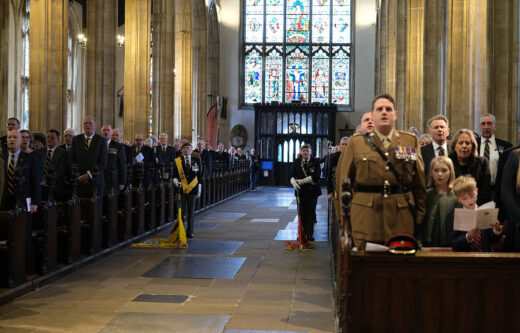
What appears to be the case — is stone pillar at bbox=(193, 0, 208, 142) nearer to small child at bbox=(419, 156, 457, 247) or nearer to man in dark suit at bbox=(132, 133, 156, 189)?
man in dark suit at bbox=(132, 133, 156, 189)

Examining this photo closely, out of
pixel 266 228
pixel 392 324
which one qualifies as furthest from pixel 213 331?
pixel 266 228

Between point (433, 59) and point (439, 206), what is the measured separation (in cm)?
1261

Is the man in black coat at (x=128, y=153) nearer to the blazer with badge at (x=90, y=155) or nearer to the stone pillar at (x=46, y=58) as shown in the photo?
the blazer with badge at (x=90, y=155)

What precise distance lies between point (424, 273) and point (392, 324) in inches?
14.2

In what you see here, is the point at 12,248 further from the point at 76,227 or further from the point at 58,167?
the point at 58,167

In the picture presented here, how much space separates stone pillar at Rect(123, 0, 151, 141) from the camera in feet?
57.9

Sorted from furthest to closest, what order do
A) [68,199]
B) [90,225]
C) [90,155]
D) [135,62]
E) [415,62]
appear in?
[415,62]
[135,62]
[90,155]
[68,199]
[90,225]

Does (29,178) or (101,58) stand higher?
(101,58)

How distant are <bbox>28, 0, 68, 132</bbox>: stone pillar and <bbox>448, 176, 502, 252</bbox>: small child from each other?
31.9 ft

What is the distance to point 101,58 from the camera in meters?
17.9

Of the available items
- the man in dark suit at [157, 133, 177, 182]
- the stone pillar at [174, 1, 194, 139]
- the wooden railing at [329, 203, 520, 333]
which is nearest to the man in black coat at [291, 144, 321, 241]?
the man in dark suit at [157, 133, 177, 182]

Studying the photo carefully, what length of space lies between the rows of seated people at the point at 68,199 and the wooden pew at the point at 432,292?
139 inches

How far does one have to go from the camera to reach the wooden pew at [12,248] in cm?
618

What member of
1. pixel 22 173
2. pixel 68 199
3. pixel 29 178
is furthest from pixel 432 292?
pixel 68 199
